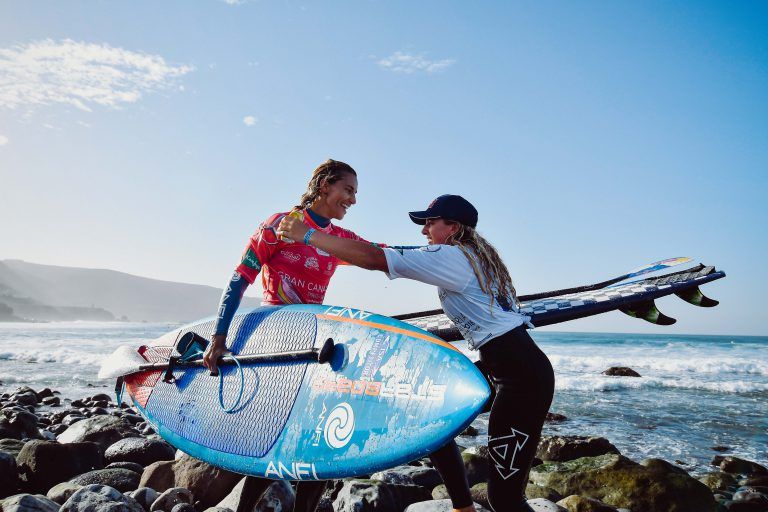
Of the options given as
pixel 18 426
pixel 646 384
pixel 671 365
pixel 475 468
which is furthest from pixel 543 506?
pixel 671 365

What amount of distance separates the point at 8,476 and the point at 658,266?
5.91m

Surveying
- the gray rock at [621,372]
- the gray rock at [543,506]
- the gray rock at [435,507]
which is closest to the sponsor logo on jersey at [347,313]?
the gray rock at [435,507]

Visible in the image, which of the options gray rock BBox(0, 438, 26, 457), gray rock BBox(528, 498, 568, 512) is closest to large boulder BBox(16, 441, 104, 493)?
gray rock BBox(0, 438, 26, 457)

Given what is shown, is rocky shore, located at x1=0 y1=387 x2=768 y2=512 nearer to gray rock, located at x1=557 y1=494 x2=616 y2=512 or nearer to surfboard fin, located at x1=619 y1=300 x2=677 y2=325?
gray rock, located at x1=557 y1=494 x2=616 y2=512

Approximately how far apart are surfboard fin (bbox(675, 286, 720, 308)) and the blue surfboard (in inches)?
94.2

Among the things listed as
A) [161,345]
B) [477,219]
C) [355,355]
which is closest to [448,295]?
[477,219]

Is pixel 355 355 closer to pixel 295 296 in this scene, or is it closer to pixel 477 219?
pixel 295 296

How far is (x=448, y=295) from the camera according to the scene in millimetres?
2512

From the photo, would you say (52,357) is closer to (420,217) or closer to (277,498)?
(277,498)

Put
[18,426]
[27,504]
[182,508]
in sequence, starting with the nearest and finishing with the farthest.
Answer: [27,504] → [182,508] → [18,426]

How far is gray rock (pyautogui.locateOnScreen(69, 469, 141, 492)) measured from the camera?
177 inches

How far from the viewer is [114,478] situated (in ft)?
15.2

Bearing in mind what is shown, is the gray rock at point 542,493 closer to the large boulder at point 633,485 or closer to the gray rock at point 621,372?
the large boulder at point 633,485

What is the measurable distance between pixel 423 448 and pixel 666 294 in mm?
2566
